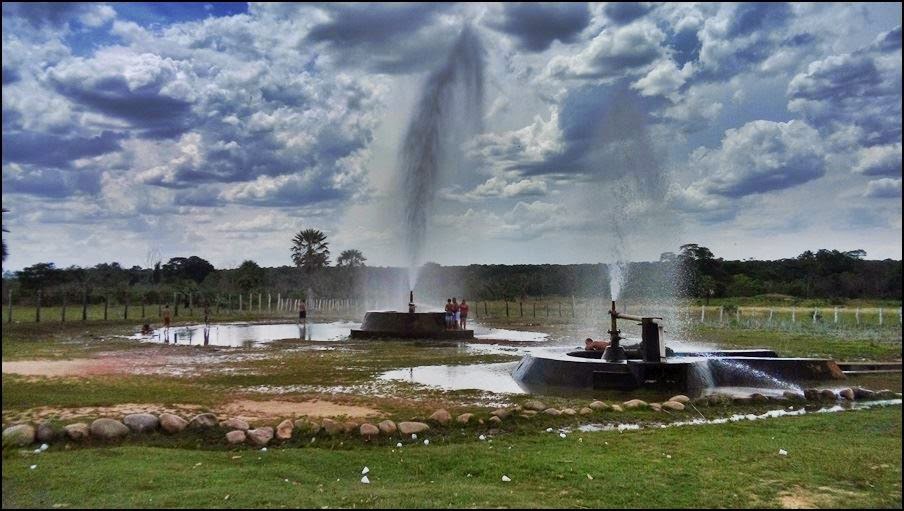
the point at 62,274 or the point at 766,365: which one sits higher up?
the point at 62,274

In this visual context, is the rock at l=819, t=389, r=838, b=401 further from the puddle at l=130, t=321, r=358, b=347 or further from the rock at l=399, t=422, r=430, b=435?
the puddle at l=130, t=321, r=358, b=347

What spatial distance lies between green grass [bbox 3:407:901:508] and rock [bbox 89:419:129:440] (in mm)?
627

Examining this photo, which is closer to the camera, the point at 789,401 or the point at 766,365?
the point at 789,401

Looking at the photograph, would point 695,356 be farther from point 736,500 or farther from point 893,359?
point 736,500

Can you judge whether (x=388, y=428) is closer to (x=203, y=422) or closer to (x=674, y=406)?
(x=203, y=422)

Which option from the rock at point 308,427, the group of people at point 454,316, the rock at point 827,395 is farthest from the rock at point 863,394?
the group of people at point 454,316

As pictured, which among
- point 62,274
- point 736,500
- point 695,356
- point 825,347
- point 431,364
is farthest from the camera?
point 62,274

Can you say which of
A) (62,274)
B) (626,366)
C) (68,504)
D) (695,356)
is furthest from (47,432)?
(62,274)

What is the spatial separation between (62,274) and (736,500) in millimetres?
63074

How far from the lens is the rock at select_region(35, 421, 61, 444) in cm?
1005

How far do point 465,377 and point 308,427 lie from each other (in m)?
8.65

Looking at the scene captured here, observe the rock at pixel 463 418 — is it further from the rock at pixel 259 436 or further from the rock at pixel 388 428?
the rock at pixel 259 436

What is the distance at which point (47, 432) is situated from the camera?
10.1 m

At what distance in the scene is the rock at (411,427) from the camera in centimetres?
1138
